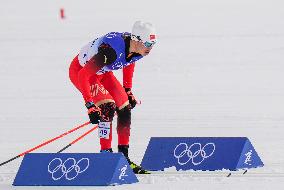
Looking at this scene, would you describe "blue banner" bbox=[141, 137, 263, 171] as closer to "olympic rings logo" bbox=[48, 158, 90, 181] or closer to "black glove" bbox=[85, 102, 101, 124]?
"black glove" bbox=[85, 102, 101, 124]

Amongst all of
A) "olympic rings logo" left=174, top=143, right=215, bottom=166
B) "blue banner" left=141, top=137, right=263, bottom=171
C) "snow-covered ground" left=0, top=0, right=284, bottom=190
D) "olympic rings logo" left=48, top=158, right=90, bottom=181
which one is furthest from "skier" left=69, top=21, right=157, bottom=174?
"snow-covered ground" left=0, top=0, right=284, bottom=190

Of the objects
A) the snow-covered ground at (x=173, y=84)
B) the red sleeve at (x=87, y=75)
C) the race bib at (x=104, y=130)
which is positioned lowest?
the snow-covered ground at (x=173, y=84)

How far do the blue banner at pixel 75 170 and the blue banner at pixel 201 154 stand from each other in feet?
2.87

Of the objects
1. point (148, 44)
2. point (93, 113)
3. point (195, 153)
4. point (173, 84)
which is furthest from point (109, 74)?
point (173, 84)

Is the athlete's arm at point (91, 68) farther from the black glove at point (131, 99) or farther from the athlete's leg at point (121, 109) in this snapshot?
the black glove at point (131, 99)

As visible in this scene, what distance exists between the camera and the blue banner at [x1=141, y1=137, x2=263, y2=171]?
7.95 metres

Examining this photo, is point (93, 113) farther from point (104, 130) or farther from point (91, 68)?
point (104, 130)

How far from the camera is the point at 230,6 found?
39.8 meters

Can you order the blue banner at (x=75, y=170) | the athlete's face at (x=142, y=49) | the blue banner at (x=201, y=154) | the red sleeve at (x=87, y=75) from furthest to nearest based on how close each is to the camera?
the blue banner at (x=201, y=154), the athlete's face at (x=142, y=49), the red sleeve at (x=87, y=75), the blue banner at (x=75, y=170)

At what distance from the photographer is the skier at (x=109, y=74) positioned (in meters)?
7.71

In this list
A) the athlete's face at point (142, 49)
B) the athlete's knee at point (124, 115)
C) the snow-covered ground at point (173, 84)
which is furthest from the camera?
the snow-covered ground at point (173, 84)

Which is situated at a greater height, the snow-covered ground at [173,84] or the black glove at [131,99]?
the black glove at [131,99]

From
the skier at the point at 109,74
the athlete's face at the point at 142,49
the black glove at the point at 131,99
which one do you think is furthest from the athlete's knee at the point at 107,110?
the athlete's face at the point at 142,49

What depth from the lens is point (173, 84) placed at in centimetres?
1697
